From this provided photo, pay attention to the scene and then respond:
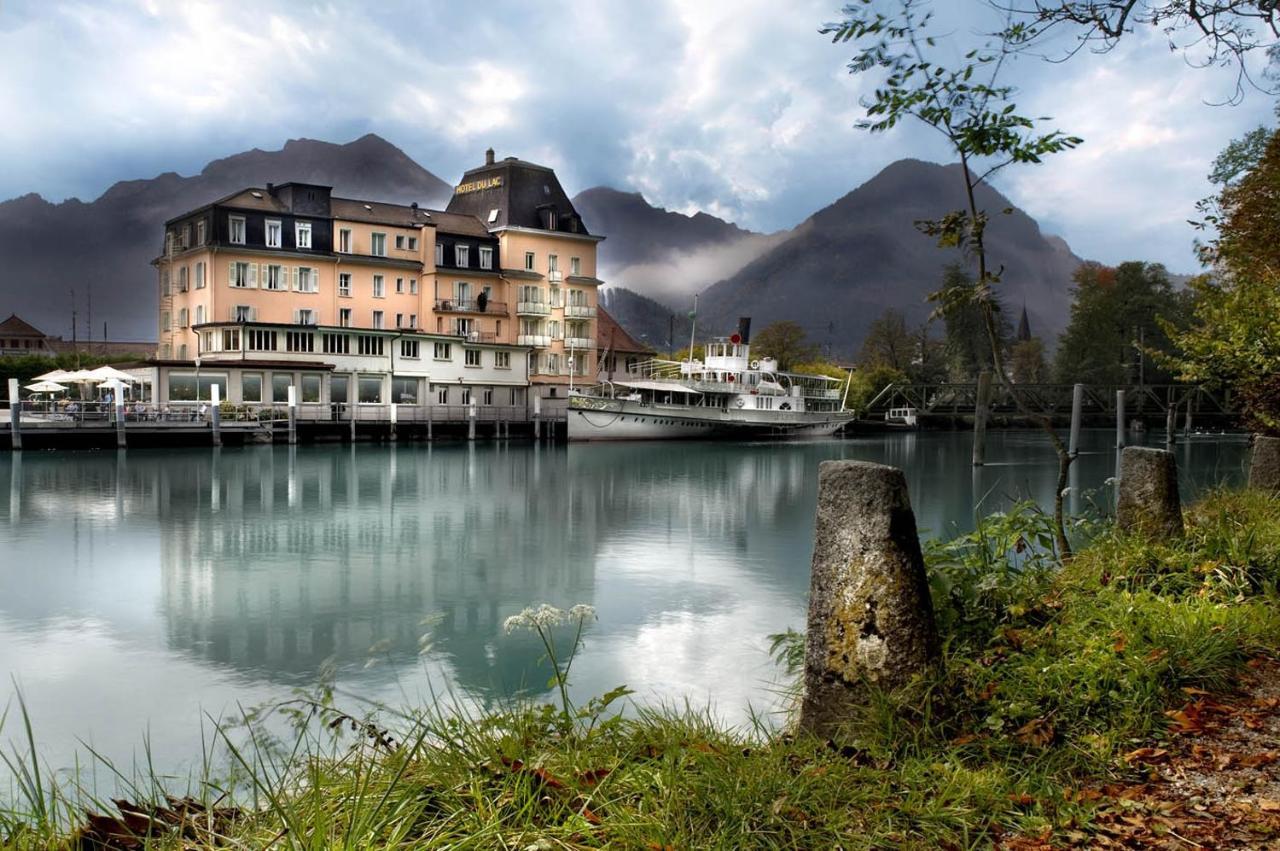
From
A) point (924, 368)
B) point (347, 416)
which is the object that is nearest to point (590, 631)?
point (347, 416)

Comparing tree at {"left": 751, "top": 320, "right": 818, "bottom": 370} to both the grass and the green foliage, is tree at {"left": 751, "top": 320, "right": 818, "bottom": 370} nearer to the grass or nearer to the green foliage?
the green foliage

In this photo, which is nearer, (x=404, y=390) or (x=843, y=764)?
(x=843, y=764)

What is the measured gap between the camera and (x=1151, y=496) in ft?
23.7

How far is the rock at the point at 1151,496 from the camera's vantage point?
713 cm

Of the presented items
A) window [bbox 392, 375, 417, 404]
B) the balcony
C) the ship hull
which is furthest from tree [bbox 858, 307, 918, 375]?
window [bbox 392, 375, 417, 404]

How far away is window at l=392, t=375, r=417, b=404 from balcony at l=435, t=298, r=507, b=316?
19.0 feet

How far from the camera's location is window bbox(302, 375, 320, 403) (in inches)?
2104

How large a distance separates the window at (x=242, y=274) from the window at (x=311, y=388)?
23.6 feet

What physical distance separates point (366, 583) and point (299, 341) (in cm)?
4366

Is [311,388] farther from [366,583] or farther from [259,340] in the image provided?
[366,583]

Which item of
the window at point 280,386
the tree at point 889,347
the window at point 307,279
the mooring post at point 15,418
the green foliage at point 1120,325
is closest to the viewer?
the mooring post at point 15,418

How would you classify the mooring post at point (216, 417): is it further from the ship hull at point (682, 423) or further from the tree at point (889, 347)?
the tree at point (889, 347)

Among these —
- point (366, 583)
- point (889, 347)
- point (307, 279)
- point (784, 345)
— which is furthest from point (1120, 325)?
point (366, 583)

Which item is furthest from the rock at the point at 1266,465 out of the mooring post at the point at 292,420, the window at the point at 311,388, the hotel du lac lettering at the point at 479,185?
the hotel du lac lettering at the point at 479,185
